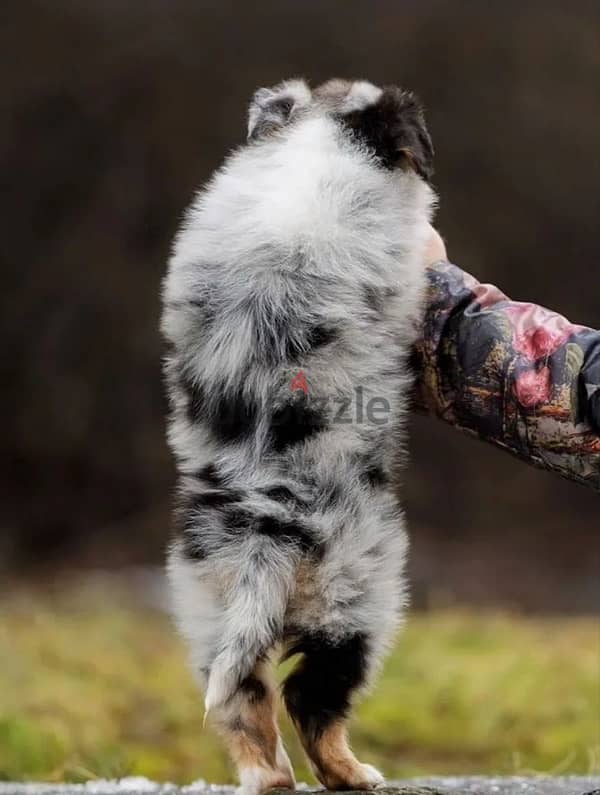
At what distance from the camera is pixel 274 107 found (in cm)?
266

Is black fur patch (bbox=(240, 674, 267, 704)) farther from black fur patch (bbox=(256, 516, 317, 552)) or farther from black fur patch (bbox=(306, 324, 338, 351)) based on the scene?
→ black fur patch (bbox=(306, 324, 338, 351))

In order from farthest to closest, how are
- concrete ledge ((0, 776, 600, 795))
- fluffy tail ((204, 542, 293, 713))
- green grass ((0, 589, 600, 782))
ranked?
green grass ((0, 589, 600, 782))
concrete ledge ((0, 776, 600, 795))
fluffy tail ((204, 542, 293, 713))

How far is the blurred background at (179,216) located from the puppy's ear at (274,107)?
16.8 ft

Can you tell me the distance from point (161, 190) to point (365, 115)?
551cm

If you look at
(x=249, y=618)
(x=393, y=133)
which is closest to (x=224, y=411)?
(x=249, y=618)

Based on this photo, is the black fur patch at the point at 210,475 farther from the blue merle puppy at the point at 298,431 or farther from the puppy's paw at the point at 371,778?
the puppy's paw at the point at 371,778

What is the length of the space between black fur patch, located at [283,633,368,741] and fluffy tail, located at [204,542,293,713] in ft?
0.29

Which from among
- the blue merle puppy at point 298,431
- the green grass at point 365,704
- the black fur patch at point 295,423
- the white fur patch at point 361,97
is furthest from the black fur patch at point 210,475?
the green grass at point 365,704

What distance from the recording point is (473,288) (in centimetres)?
271

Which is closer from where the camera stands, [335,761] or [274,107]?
[335,761]

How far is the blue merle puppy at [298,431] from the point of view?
2.41 meters

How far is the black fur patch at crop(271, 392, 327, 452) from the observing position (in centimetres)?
242

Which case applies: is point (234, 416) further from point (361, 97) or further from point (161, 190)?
point (161, 190)

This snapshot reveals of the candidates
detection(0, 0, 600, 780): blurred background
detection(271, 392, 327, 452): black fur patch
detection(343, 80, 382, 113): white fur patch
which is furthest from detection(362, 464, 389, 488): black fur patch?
detection(0, 0, 600, 780): blurred background
